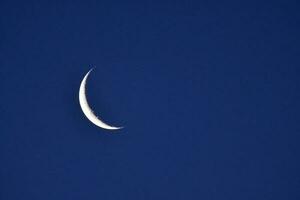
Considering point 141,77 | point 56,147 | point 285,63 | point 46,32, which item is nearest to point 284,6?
point 285,63

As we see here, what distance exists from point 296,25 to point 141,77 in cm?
108

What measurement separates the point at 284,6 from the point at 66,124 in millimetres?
1664

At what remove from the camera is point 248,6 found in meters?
2.23

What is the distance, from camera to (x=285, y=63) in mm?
2217

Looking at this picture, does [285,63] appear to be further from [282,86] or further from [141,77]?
[141,77]

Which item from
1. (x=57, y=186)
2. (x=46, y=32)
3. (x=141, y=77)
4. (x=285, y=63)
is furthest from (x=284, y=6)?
(x=57, y=186)

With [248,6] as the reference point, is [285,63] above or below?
below

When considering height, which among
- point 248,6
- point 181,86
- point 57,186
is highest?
point 248,6

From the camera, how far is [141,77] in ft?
7.40

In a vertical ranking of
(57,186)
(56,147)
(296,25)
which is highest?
(296,25)

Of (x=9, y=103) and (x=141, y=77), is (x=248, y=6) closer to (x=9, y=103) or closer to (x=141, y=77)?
(x=141, y=77)

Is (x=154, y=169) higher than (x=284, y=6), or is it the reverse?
(x=284, y=6)

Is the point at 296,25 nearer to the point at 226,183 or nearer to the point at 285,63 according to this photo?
the point at 285,63

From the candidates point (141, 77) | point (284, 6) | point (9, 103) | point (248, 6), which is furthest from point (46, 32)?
point (284, 6)
